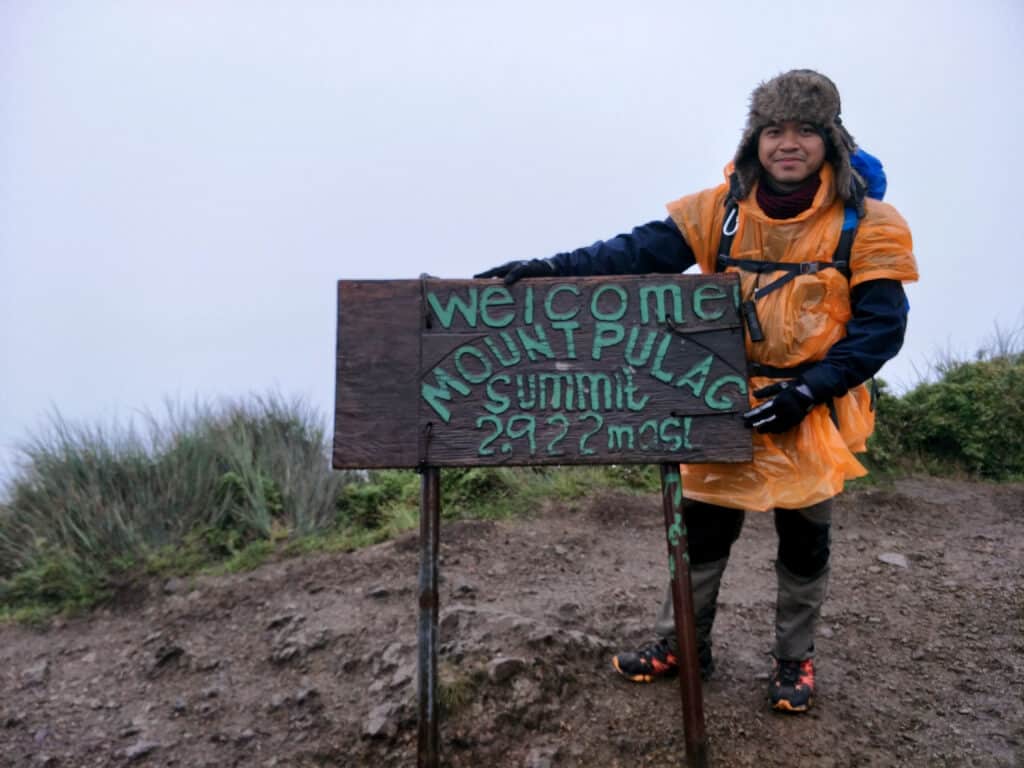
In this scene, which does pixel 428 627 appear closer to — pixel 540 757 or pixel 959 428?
pixel 540 757

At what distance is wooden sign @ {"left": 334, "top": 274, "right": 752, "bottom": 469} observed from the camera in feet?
8.52

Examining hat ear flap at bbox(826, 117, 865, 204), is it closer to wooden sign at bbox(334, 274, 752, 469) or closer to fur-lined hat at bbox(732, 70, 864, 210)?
fur-lined hat at bbox(732, 70, 864, 210)

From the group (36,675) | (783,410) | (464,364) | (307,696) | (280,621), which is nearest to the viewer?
(783,410)

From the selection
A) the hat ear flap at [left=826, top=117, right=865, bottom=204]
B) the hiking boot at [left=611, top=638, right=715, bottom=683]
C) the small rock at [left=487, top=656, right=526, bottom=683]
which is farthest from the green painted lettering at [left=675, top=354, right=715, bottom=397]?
the small rock at [left=487, top=656, right=526, bottom=683]

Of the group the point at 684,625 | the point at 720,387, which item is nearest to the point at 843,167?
the point at 720,387

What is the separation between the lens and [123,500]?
18.3 ft

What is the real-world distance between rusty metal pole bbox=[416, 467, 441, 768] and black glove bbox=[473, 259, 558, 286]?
2.29 feet

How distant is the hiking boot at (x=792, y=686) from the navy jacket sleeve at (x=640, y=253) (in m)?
1.58

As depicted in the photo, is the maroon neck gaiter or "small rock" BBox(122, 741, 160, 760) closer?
the maroon neck gaiter

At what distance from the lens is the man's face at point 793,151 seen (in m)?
2.71

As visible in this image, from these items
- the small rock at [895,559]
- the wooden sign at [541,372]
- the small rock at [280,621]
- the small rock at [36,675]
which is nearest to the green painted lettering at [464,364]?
the wooden sign at [541,372]

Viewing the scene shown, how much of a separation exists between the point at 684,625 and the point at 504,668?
874 mm

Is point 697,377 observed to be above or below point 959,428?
above

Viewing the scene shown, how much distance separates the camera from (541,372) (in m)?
2.65
